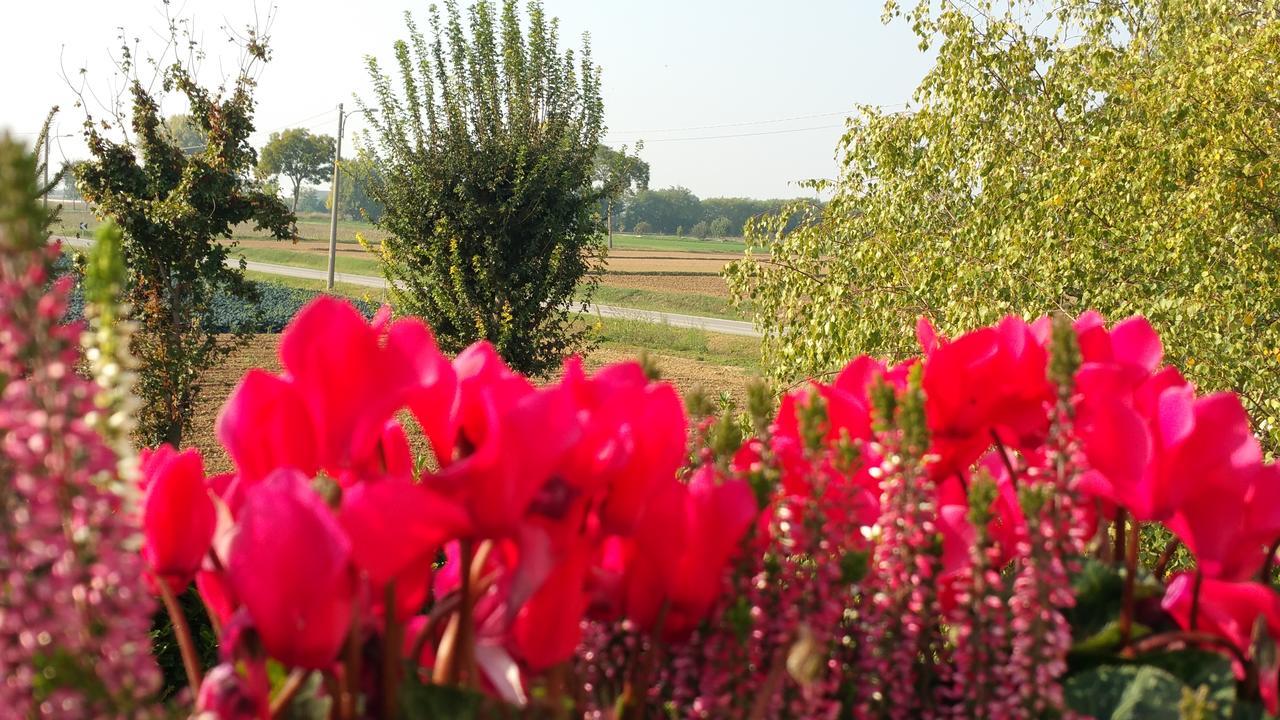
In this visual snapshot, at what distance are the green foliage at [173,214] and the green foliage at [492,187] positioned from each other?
2542mm

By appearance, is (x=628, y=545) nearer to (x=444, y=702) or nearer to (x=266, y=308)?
(x=444, y=702)

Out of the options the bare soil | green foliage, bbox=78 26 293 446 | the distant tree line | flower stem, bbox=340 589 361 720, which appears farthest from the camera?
the distant tree line

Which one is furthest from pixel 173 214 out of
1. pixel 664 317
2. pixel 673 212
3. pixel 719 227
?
pixel 673 212

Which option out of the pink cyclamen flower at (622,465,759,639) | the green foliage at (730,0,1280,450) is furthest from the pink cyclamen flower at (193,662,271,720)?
the green foliage at (730,0,1280,450)

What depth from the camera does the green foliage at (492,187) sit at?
14.3m

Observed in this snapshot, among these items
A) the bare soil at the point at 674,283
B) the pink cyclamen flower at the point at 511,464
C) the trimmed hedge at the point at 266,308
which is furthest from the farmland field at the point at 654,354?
the pink cyclamen flower at the point at 511,464

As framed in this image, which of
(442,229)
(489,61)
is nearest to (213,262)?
(442,229)

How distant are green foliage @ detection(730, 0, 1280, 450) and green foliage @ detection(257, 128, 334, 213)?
10006 cm

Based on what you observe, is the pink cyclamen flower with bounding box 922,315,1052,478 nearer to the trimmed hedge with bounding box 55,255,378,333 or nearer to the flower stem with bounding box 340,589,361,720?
the flower stem with bounding box 340,589,361,720

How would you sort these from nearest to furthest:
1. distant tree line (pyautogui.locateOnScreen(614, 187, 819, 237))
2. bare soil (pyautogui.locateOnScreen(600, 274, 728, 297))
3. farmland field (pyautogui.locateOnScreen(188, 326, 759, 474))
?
farmland field (pyautogui.locateOnScreen(188, 326, 759, 474)), bare soil (pyautogui.locateOnScreen(600, 274, 728, 297)), distant tree line (pyautogui.locateOnScreen(614, 187, 819, 237))

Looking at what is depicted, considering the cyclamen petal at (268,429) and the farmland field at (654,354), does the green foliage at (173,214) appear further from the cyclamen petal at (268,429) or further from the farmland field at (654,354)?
the cyclamen petal at (268,429)

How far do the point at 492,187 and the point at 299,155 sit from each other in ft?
332

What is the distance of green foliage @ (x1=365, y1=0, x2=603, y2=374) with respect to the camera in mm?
14289

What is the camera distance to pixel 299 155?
109 meters
